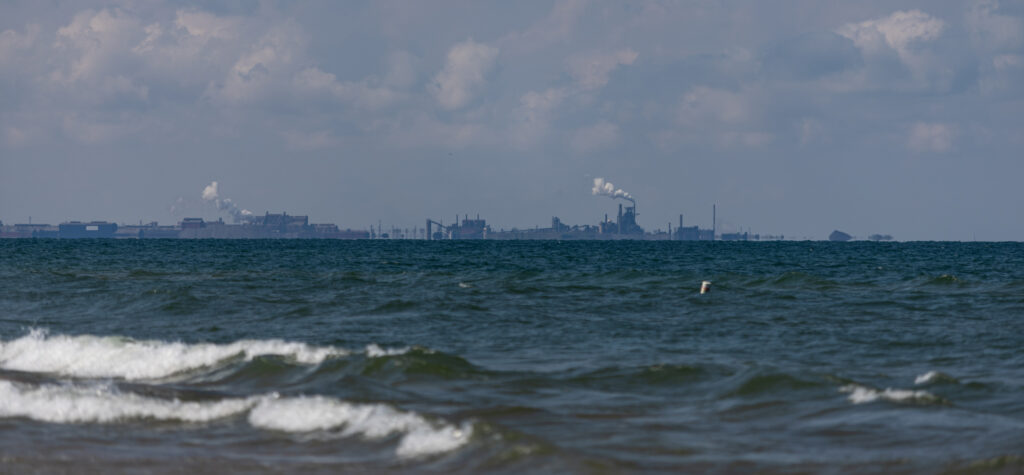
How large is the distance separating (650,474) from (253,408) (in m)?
5.93

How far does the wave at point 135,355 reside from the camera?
57.3 feet

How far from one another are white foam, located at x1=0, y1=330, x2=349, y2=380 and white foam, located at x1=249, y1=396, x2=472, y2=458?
4.69 meters

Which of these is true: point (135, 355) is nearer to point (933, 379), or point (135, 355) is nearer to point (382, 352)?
point (382, 352)

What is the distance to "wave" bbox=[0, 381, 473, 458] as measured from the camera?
11.5 metres

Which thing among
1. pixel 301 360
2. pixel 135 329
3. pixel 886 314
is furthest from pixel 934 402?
pixel 135 329

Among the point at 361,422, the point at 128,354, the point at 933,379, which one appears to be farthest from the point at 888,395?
the point at 128,354

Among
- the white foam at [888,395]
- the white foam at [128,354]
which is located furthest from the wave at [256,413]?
the white foam at [888,395]

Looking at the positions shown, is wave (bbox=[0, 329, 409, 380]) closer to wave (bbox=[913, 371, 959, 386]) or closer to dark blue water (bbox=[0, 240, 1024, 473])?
dark blue water (bbox=[0, 240, 1024, 473])

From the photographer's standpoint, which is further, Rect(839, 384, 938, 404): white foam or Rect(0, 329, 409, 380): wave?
Rect(0, 329, 409, 380): wave

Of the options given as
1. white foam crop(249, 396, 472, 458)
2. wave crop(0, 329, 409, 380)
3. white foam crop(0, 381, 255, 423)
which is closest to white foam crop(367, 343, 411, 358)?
wave crop(0, 329, 409, 380)

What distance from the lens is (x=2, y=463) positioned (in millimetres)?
10133

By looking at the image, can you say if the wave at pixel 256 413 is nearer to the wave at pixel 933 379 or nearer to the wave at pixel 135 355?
the wave at pixel 135 355

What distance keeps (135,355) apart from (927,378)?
13.6 m

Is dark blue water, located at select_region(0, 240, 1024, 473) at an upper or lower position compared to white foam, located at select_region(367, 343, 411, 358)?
lower
